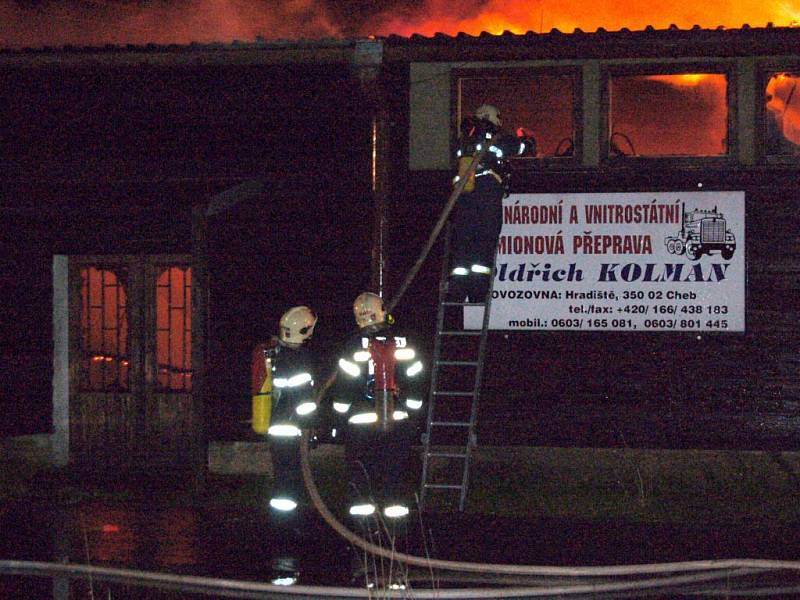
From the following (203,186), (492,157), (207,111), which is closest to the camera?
(492,157)

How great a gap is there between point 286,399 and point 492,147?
2.68m

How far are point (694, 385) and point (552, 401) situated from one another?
4.43 ft

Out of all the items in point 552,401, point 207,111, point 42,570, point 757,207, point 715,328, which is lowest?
point 42,570

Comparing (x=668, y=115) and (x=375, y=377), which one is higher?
(x=668, y=115)

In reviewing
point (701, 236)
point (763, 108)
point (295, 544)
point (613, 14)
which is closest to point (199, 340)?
point (295, 544)

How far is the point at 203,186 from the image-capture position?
1021 cm

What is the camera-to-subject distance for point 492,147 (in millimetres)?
8945

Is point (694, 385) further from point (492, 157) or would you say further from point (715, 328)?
point (492, 157)

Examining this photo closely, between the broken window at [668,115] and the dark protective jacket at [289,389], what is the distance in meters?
4.09

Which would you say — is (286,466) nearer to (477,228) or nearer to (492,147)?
(477,228)

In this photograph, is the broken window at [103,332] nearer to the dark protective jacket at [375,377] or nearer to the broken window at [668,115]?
the dark protective jacket at [375,377]

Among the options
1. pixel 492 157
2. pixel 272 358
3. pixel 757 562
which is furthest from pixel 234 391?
pixel 757 562

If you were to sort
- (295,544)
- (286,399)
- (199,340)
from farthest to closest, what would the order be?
(199,340), (295,544), (286,399)

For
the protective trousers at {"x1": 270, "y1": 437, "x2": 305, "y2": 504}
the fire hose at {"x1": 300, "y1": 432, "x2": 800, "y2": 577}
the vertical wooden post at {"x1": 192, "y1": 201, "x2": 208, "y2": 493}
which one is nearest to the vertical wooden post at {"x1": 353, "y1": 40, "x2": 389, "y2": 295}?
the vertical wooden post at {"x1": 192, "y1": 201, "x2": 208, "y2": 493}
